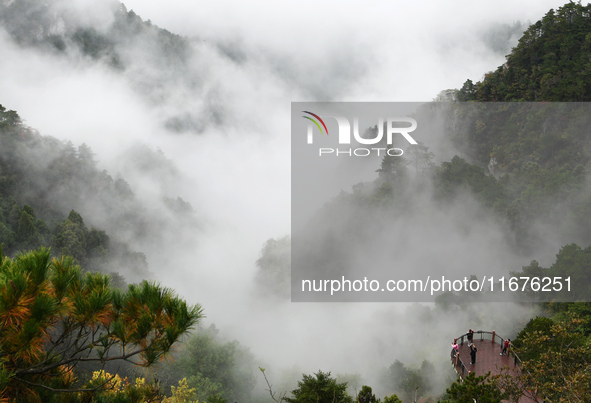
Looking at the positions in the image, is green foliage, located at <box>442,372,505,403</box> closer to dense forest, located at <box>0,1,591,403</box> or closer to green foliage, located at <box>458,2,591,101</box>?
dense forest, located at <box>0,1,591,403</box>

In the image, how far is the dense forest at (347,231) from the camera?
5.45m

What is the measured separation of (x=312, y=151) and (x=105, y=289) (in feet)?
216

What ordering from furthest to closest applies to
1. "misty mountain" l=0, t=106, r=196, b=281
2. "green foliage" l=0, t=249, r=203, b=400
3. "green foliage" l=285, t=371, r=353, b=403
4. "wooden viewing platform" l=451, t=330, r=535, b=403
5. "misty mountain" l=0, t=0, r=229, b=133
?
"misty mountain" l=0, t=0, r=229, b=133 → "misty mountain" l=0, t=106, r=196, b=281 → "green foliage" l=285, t=371, r=353, b=403 → "wooden viewing platform" l=451, t=330, r=535, b=403 → "green foliage" l=0, t=249, r=203, b=400

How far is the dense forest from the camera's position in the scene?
17.9ft

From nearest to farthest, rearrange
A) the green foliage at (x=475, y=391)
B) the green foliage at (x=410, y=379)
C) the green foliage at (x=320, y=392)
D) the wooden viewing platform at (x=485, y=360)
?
the green foliage at (x=475, y=391)
the wooden viewing platform at (x=485, y=360)
the green foliage at (x=320, y=392)
the green foliage at (x=410, y=379)

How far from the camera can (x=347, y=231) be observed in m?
49.3

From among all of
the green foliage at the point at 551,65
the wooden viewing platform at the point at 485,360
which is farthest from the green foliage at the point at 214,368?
the green foliage at the point at 551,65

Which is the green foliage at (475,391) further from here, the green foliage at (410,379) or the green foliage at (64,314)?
the green foliage at (410,379)

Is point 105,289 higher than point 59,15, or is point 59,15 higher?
point 59,15

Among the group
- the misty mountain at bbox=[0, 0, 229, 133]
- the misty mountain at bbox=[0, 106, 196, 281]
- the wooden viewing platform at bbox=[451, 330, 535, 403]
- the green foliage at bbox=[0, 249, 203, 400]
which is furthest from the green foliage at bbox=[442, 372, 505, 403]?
the misty mountain at bbox=[0, 0, 229, 133]

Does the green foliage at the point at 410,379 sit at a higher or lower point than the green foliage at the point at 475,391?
lower

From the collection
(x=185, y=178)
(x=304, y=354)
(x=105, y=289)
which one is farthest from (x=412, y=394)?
(x=185, y=178)

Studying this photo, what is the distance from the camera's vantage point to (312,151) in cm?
7056

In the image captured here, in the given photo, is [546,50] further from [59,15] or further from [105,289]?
[59,15]
